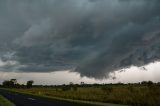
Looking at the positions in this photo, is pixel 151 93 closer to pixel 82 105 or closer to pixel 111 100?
pixel 111 100

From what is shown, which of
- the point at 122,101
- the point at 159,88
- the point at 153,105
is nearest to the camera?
the point at 153,105

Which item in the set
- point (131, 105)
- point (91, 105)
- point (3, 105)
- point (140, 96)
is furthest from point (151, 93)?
point (3, 105)

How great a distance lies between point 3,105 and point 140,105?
12.9m

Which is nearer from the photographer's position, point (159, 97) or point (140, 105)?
point (140, 105)

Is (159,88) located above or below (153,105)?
above

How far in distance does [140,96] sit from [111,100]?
11.3ft

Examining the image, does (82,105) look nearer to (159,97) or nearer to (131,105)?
(131,105)

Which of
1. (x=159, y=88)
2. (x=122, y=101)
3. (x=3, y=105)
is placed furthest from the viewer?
(x=159, y=88)

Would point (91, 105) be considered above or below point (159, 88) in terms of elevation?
below

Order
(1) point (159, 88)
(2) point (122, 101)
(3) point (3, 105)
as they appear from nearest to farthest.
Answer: (3) point (3, 105) → (2) point (122, 101) → (1) point (159, 88)

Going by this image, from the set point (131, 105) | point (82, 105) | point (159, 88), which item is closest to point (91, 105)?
point (82, 105)

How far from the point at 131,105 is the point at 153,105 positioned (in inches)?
81.7

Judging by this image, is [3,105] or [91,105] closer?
[91,105]

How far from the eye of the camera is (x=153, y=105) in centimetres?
2673
